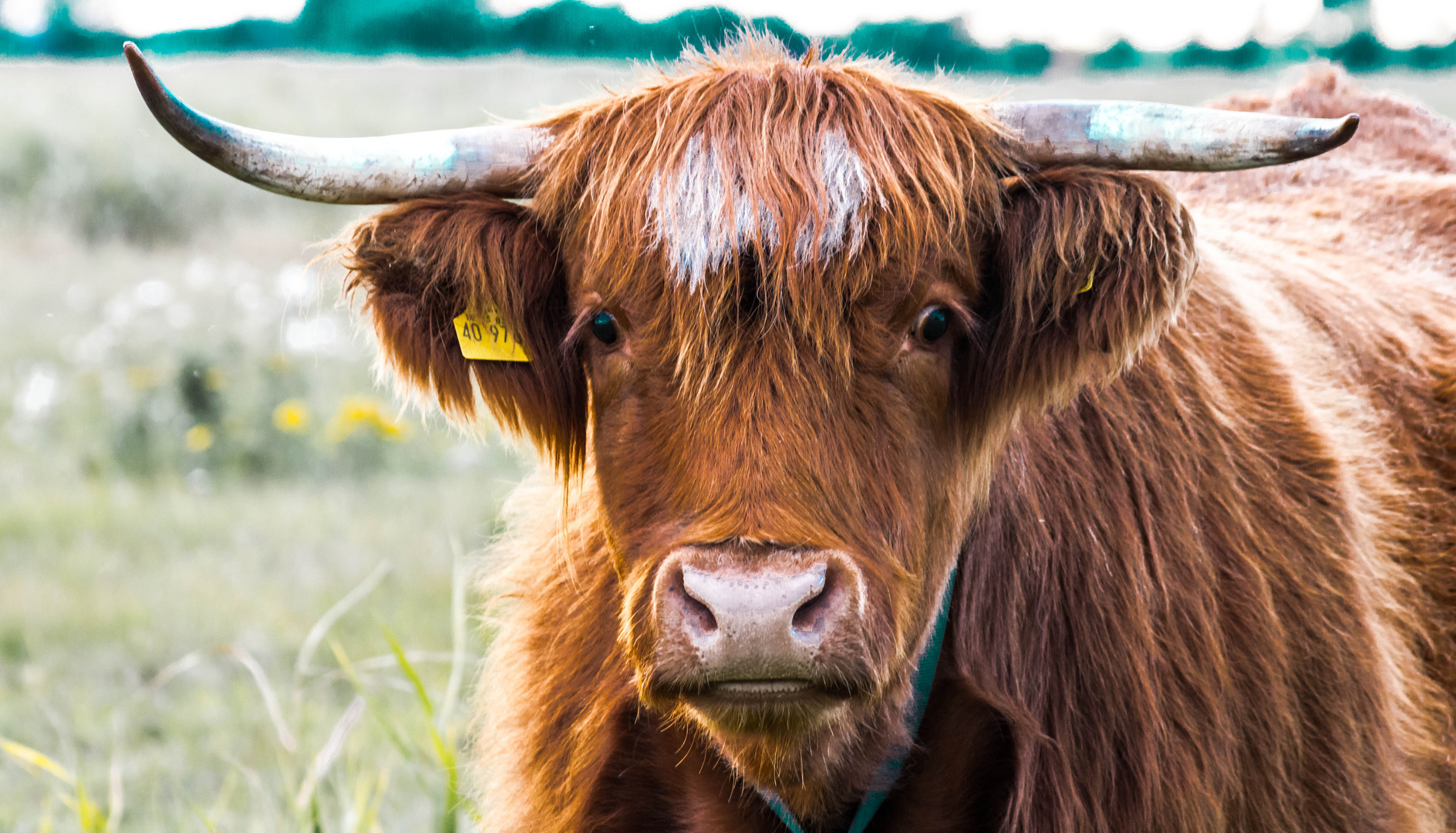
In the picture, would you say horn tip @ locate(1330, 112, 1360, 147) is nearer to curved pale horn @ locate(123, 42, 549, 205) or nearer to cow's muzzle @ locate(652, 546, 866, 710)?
cow's muzzle @ locate(652, 546, 866, 710)

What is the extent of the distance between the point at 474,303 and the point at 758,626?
37.7 inches

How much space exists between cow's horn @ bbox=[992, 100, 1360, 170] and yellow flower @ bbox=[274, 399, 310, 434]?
5195mm

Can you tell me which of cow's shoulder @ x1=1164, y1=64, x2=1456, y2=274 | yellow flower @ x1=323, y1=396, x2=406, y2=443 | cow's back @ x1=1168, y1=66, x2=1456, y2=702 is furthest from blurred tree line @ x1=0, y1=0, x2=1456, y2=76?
cow's back @ x1=1168, y1=66, x2=1456, y2=702

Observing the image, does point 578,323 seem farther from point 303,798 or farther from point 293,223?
point 293,223

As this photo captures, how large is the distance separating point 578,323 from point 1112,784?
1.30 m

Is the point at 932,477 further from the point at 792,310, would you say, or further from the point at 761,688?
the point at 761,688

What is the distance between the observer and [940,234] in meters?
2.19

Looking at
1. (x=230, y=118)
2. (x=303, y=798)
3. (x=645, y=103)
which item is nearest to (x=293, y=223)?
(x=230, y=118)

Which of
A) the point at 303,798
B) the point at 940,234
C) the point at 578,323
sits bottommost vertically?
the point at 303,798

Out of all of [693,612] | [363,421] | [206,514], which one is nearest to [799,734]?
[693,612]

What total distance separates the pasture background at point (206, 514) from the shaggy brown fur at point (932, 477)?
33cm

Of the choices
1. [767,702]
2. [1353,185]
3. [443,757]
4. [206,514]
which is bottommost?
[206,514]

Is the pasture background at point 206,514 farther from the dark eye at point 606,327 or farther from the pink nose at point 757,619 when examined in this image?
the pink nose at point 757,619

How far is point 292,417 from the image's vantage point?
6691 millimetres
